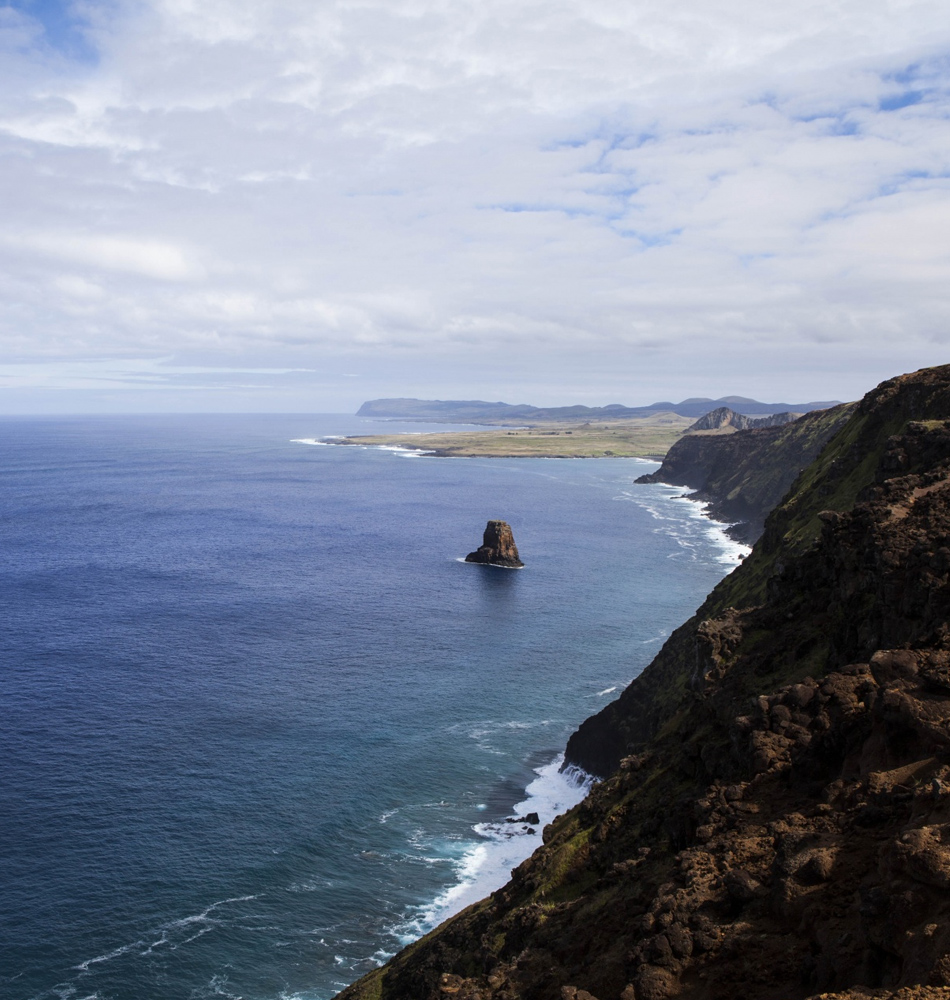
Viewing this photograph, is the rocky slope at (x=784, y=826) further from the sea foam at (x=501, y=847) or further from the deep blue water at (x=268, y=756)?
the deep blue water at (x=268, y=756)

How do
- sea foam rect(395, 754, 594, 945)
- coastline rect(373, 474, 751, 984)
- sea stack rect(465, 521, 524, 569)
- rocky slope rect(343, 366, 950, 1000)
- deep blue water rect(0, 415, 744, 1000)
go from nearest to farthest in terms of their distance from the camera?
rocky slope rect(343, 366, 950, 1000) → deep blue water rect(0, 415, 744, 1000) → coastline rect(373, 474, 751, 984) → sea foam rect(395, 754, 594, 945) → sea stack rect(465, 521, 524, 569)

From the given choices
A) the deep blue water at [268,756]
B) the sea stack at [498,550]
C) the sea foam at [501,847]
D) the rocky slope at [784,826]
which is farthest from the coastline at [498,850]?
the sea stack at [498,550]

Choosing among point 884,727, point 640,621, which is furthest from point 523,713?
point 884,727

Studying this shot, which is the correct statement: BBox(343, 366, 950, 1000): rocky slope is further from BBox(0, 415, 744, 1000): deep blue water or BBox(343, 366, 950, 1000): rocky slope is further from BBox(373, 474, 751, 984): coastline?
BBox(0, 415, 744, 1000): deep blue water

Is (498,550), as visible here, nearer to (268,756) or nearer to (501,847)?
(268,756)

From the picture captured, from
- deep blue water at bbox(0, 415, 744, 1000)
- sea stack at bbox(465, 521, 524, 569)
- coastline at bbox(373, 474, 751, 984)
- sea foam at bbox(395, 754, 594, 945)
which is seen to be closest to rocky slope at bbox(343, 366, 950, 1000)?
coastline at bbox(373, 474, 751, 984)

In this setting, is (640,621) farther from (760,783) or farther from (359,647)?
(760,783)
